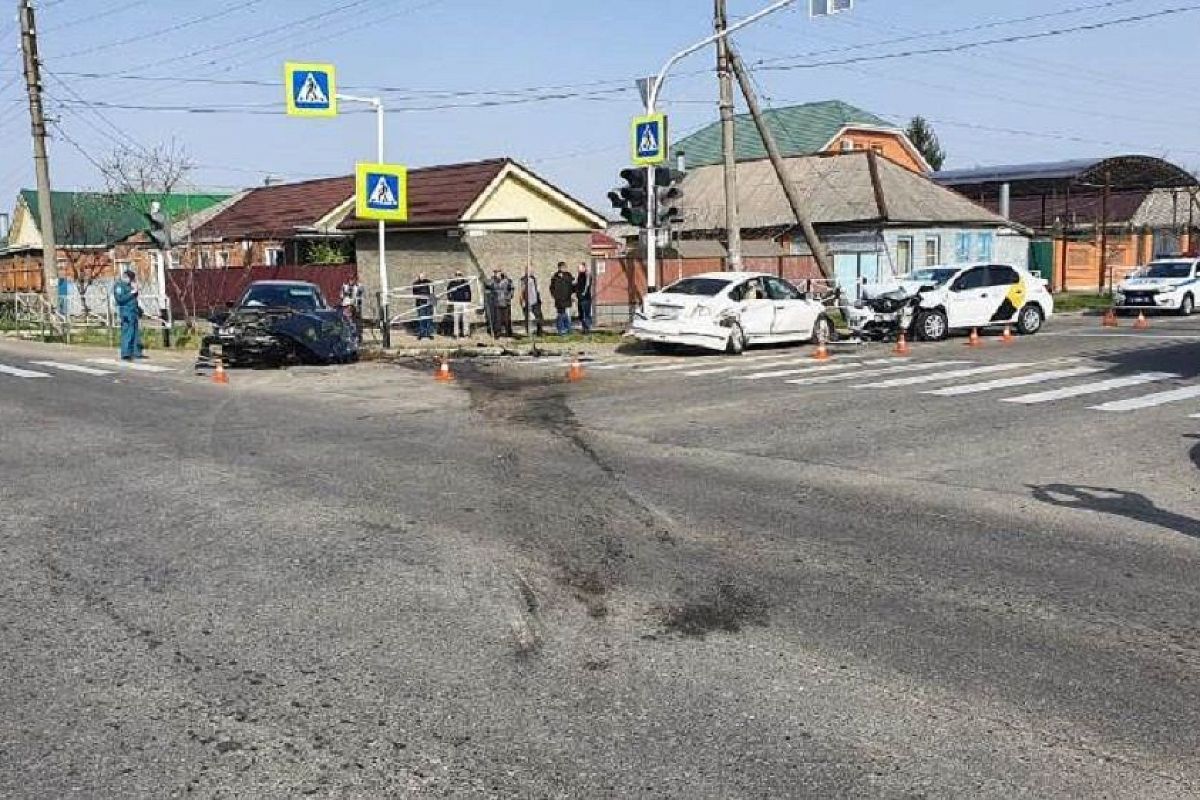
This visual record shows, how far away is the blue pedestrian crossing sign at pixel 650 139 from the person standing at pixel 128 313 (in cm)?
1001

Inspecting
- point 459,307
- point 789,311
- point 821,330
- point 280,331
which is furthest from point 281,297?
point 821,330

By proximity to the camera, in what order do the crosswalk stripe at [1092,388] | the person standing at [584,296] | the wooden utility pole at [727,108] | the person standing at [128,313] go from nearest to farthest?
the crosswalk stripe at [1092,388] < the person standing at [128,313] < the wooden utility pole at [727,108] < the person standing at [584,296]

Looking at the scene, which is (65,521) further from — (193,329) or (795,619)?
(193,329)

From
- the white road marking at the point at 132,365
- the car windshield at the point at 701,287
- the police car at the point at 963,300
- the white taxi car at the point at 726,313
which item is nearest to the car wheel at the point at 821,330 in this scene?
the white taxi car at the point at 726,313

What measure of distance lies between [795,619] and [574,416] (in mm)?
7514

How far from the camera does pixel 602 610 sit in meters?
5.64

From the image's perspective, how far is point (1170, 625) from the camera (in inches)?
215

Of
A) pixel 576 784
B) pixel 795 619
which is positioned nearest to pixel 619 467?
pixel 795 619

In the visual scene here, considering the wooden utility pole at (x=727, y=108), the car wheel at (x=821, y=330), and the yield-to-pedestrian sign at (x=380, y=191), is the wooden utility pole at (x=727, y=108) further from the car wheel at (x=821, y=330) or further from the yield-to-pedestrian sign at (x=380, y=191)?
the yield-to-pedestrian sign at (x=380, y=191)

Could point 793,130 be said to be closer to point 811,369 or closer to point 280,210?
point 280,210

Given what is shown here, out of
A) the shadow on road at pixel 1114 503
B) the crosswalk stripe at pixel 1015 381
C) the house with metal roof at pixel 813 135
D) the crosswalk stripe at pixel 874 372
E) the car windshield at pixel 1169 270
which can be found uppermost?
the house with metal roof at pixel 813 135

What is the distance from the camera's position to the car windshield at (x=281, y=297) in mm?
19656

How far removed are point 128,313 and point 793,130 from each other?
4882cm

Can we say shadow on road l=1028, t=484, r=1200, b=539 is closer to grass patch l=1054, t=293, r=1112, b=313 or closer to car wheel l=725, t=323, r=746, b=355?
car wheel l=725, t=323, r=746, b=355
